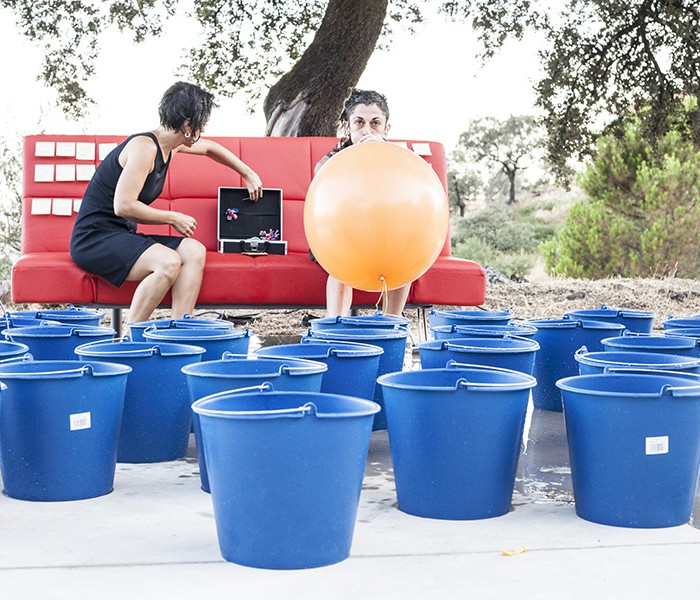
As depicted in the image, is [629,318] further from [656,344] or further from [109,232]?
[109,232]

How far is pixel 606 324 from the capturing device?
355 cm

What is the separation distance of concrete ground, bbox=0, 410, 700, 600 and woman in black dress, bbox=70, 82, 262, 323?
208cm

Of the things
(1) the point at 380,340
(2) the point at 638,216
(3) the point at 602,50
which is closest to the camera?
(1) the point at 380,340

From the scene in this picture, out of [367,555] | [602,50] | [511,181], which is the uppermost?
[511,181]

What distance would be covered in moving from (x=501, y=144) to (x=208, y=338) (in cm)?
2319

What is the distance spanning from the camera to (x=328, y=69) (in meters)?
7.40

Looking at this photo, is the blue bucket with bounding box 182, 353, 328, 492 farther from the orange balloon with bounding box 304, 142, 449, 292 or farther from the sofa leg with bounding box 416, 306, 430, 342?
the sofa leg with bounding box 416, 306, 430, 342

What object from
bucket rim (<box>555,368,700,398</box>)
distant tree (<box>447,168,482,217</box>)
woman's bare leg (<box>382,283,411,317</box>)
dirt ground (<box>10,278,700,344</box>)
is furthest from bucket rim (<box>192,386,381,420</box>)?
distant tree (<box>447,168,482,217</box>)

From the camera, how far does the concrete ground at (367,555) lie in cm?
177

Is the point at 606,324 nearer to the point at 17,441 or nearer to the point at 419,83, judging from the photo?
the point at 17,441

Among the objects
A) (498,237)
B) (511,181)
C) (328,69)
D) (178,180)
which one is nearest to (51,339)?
(178,180)

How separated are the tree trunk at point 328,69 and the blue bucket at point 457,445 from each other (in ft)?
17.7

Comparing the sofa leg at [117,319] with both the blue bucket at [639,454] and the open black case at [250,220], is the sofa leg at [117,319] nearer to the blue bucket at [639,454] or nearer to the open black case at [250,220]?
the open black case at [250,220]

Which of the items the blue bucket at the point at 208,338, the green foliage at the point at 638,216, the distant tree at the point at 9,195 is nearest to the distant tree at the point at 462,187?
the green foliage at the point at 638,216
